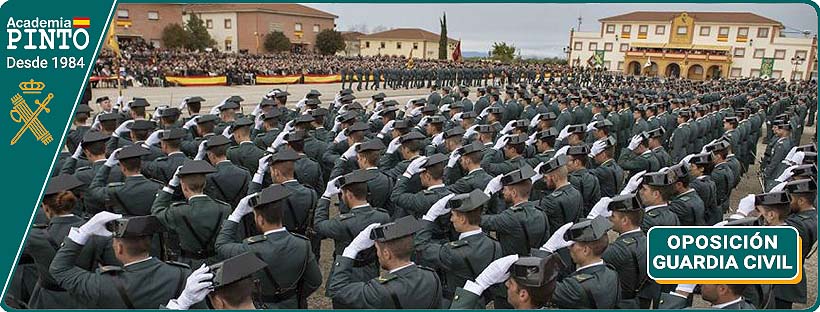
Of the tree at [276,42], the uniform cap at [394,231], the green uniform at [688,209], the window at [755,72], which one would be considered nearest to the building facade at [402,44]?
the tree at [276,42]

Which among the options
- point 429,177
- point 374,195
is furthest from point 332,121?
point 429,177

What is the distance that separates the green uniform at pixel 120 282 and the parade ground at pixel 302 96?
223 cm

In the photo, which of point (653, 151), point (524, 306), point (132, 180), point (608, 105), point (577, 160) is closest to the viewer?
point (524, 306)

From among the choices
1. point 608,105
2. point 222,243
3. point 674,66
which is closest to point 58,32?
point 222,243

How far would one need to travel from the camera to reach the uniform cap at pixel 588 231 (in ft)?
10.3

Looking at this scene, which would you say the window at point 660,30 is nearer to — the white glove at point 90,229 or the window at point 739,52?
the window at point 739,52

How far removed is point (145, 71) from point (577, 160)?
78.2 feet

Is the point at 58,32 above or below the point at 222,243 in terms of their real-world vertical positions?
above

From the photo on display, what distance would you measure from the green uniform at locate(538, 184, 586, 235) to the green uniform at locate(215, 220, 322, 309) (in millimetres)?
2198

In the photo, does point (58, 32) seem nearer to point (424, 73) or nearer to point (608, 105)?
point (608, 105)

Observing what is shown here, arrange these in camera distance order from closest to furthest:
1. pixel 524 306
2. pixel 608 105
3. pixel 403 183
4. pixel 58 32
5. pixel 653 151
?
pixel 524 306 → pixel 58 32 → pixel 403 183 → pixel 653 151 → pixel 608 105

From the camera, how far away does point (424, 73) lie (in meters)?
28.9

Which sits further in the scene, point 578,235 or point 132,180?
point 132,180

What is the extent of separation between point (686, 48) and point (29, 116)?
47784 millimetres
